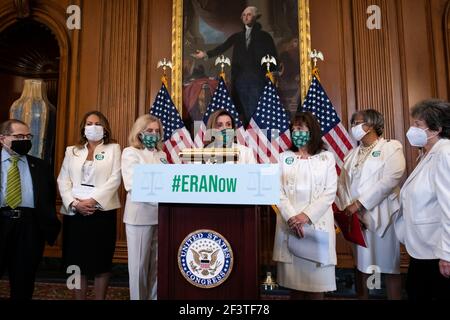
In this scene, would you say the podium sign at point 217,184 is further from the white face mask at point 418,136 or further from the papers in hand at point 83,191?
the papers in hand at point 83,191

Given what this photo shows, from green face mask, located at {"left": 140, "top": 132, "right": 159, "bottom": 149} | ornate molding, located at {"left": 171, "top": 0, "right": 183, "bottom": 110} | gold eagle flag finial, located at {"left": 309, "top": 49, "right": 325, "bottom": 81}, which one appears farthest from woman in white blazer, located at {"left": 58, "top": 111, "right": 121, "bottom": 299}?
gold eagle flag finial, located at {"left": 309, "top": 49, "right": 325, "bottom": 81}

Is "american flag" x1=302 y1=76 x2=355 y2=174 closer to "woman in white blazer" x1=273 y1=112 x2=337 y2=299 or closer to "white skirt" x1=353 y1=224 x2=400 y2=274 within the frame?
"white skirt" x1=353 y1=224 x2=400 y2=274

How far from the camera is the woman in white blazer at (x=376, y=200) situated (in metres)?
2.99

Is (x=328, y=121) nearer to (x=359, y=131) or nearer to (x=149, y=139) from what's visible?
(x=359, y=131)

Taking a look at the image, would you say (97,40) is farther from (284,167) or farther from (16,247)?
(284,167)

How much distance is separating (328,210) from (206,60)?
10.8 feet

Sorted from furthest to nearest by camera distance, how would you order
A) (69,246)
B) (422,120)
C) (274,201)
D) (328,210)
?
(69,246) < (328,210) < (422,120) < (274,201)

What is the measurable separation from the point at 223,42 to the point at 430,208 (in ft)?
12.9

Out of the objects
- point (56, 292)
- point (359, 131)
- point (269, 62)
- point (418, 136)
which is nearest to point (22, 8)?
point (269, 62)

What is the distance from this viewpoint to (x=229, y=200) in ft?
6.02

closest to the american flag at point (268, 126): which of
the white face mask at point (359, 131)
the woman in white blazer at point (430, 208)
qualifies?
the white face mask at point (359, 131)

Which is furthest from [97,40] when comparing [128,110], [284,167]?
[284,167]

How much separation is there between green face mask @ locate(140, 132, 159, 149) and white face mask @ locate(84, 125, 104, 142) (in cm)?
42

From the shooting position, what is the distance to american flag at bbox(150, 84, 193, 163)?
491 centimetres
